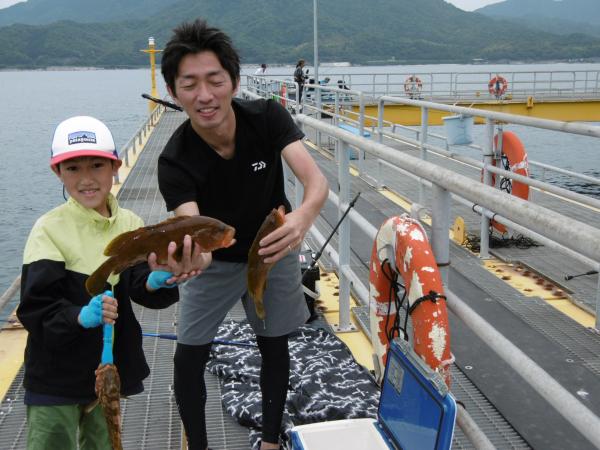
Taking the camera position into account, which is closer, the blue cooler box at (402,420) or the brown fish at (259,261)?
the blue cooler box at (402,420)

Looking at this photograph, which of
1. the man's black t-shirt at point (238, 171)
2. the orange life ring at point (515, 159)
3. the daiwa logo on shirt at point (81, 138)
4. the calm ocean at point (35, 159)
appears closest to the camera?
the daiwa logo on shirt at point (81, 138)

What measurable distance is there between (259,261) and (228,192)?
1.39 ft

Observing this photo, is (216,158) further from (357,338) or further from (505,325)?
(505,325)

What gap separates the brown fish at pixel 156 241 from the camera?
2047 mm

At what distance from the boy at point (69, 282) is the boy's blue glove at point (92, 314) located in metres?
0.06

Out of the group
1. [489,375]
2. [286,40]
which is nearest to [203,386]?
[489,375]

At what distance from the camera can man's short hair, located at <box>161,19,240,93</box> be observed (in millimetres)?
2451

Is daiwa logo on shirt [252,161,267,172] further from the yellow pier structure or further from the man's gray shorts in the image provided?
the yellow pier structure

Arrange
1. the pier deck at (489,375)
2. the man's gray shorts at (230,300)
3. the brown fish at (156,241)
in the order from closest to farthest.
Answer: the brown fish at (156,241) → the man's gray shorts at (230,300) → the pier deck at (489,375)

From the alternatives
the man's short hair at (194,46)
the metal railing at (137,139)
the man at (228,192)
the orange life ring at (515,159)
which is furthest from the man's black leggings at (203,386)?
the metal railing at (137,139)

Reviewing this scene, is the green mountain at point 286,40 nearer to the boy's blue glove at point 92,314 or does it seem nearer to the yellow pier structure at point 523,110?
the yellow pier structure at point 523,110

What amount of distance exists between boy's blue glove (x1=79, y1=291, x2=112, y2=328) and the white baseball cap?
1.64ft

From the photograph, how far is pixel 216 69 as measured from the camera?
2475mm

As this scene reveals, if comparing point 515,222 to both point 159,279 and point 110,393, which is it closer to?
point 159,279
